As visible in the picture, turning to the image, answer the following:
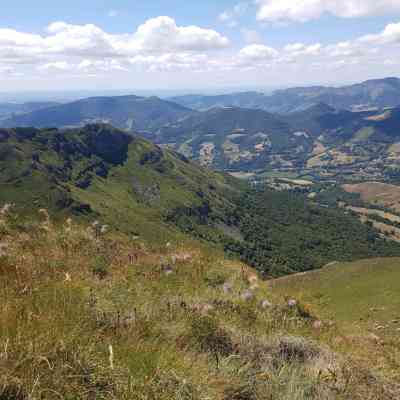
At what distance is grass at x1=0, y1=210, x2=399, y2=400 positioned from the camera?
329 cm

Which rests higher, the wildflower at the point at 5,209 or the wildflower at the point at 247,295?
the wildflower at the point at 5,209

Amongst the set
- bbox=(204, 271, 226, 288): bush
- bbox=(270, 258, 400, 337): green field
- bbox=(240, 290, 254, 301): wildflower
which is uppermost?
bbox=(204, 271, 226, 288): bush

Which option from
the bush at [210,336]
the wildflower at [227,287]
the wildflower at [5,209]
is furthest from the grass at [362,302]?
the wildflower at [5,209]

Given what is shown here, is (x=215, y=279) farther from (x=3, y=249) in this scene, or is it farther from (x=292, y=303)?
(x=3, y=249)

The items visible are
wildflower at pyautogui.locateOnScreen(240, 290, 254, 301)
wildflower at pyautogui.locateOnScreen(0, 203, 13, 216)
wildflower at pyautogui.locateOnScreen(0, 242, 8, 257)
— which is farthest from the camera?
wildflower at pyautogui.locateOnScreen(0, 203, 13, 216)

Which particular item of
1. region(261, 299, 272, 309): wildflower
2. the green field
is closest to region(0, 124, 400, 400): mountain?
region(261, 299, 272, 309): wildflower

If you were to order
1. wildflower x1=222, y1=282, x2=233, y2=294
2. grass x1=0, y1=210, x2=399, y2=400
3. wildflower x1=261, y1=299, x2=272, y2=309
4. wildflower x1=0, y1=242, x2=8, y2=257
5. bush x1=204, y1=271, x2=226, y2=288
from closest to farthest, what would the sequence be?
grass x1=0, y1=210, x2=399, y2=400 → wildflower x1=0, y1=242, x2=8, y2=257 → wildflower x1=261, y1=299, x2=272, y2=309 → wildflower x1=222, y1=282, x2=233, y2=294 → bush x1=204, y1=271, x2=226, y2=288

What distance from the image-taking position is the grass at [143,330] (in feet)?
10.8

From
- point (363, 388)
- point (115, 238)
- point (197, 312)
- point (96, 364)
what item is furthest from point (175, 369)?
point (115, 238)

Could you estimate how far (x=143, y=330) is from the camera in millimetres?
4617

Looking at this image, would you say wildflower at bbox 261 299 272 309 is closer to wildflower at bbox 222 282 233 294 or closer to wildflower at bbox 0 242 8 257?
wildflower at bbox 222 282 233 294

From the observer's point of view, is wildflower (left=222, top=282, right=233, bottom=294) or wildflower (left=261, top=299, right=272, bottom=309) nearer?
wildflower (left=261, top=299, right=272, bottom=309)

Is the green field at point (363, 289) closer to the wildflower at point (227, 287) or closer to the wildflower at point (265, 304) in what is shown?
the wildflower at point (265, 304)

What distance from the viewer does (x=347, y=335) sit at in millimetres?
7738
